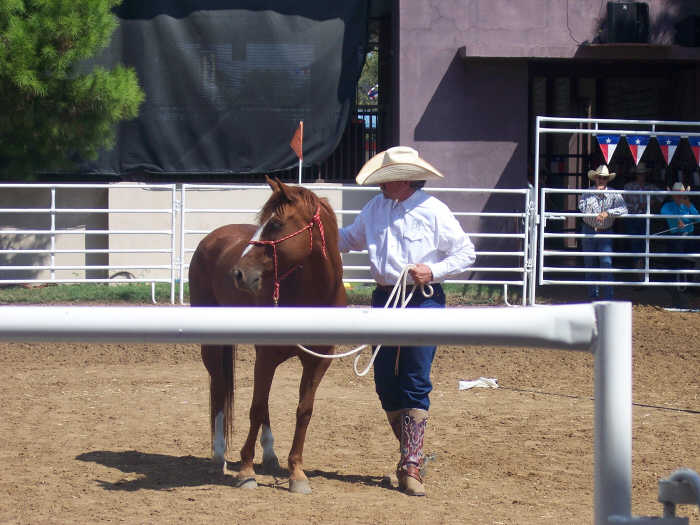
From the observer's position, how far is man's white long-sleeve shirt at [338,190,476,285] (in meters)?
5.13

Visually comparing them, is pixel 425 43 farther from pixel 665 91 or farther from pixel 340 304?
pixel 340 304

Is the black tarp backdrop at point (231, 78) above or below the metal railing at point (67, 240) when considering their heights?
above

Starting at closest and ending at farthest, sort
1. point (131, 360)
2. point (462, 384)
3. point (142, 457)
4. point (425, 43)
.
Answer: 1. point (142, 457)
2. point (462, 384)
3. point (131, 360)
4. point (425, 43)

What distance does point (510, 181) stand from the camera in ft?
43.7

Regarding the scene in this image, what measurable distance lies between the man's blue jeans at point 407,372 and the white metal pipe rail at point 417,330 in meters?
3.52

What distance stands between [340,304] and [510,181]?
8506 millimetres

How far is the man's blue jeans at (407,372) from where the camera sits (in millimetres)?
5070

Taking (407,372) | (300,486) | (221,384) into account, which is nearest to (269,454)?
(221,384)

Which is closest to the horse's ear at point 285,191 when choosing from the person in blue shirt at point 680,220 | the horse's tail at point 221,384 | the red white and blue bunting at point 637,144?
the horse's tail at point 221,384

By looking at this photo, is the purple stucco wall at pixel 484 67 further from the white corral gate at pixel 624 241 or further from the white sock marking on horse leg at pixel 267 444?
the white sock marking on horse leg at pixel 267 444

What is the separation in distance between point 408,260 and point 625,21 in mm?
9198

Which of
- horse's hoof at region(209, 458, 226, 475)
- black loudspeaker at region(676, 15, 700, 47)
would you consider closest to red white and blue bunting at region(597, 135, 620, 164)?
black loudspeaker at region(676, 15, 700, 47)


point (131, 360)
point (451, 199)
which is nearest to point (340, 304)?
point (131, 360)

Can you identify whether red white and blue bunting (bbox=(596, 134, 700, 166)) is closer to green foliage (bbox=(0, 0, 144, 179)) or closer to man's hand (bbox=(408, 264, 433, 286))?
green foliage (bbox=(0, 0, 144, 179))
